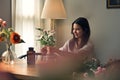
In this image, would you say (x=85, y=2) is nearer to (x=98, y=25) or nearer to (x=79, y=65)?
(x=98, y=25)

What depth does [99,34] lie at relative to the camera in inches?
137

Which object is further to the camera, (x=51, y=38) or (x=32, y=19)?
(x=32, y=19)

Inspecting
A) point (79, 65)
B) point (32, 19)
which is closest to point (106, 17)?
point (32, 19)

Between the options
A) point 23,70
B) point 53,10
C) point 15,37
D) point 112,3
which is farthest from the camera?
point 112,3

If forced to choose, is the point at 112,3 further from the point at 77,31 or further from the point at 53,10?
the point at 53,10

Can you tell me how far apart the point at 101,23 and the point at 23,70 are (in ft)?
5.95

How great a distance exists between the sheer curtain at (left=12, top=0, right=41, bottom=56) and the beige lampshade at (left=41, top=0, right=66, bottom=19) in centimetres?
25

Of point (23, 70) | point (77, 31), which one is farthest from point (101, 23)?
point (23, 70)

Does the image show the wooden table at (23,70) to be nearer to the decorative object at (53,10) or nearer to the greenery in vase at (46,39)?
the greenery in vase at (46,39)

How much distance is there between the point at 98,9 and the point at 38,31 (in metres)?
0.92

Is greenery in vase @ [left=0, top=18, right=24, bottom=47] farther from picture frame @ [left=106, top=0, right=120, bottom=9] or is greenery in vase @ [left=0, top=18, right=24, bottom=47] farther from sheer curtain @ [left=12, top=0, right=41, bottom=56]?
picture frame @ [left=106, top=0, right=120, bottom=9]

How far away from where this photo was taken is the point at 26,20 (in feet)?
11.4

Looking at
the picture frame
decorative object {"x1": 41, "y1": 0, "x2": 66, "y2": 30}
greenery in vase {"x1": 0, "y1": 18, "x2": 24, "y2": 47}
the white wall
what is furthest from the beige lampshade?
greenery in vase {"x1": 0, "y1": 18, "x2": 24, "y2": 47}

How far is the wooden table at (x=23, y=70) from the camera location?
1.26 feet
